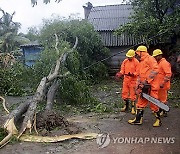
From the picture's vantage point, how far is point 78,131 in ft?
19.0

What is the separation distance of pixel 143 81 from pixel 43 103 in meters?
2.88

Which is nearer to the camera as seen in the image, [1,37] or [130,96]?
[130,96]

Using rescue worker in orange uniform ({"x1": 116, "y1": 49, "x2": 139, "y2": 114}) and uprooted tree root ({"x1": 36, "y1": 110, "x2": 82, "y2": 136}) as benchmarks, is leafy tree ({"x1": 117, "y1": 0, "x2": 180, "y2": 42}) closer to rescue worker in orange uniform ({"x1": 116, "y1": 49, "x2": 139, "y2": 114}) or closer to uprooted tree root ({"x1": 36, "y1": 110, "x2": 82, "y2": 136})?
rescue worker in orange uniform ({"x1": 116, "y1": 49, "x2": 139, "y2": 114})

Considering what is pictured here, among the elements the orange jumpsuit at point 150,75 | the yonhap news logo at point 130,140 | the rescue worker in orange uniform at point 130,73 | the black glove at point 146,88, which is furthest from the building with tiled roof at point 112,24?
the yonhap news logo at point 130,140

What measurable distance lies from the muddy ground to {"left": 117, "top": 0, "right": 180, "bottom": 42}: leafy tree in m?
6.32

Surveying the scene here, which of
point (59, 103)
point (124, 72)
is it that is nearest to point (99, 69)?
point (59, 103)

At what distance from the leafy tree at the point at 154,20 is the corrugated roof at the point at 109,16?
13.4 feet

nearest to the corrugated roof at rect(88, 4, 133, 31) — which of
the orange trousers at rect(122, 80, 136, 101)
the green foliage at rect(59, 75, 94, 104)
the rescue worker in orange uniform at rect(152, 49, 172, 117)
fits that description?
the green foliage at rect(59, 75, 94, 104)

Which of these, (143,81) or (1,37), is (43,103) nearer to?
(143,81)

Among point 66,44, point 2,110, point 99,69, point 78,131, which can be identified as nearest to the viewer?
point 78,131

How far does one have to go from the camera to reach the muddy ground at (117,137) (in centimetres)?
494

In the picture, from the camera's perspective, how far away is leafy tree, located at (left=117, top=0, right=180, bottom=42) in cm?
1342

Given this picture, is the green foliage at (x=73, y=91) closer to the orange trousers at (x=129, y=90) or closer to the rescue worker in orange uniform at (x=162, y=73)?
the orange trousers at (x=129, y=90)

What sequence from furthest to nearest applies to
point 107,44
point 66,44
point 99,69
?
point 107,44 → point 99,69 → point 66,44
